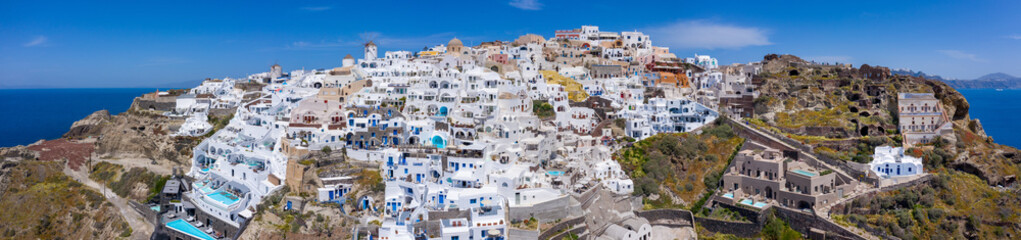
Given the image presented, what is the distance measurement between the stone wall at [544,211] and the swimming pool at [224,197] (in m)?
14.5

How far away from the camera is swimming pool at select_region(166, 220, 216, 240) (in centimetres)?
3098

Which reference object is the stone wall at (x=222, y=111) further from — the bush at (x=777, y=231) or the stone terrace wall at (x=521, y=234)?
the bush at (x=777, y=231)

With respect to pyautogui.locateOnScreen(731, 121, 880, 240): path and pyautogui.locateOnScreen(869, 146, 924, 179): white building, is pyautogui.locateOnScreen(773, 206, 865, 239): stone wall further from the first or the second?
pyautogui.locateOnScreen(869, 146, 924, 179): white building

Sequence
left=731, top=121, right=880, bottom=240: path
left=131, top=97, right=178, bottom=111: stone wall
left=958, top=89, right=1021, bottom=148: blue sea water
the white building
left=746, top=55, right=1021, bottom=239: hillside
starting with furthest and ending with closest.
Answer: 1. left=958, top=89, right=1021, bottom=148: blue sea water
2. left=131, top=97, right=178, bottom=111: stone wall
3. the white building
4. left=746, top=55, right=1021, bottom=239: hillside
5. left=731, top=121, right=880, bottom=240: path

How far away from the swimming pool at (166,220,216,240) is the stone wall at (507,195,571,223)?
1556cm

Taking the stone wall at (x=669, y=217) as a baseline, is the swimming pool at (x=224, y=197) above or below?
above

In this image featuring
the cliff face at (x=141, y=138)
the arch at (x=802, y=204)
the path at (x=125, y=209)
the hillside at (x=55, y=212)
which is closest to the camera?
the arch at (x=802, y=204)

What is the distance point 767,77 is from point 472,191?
98.2 feet

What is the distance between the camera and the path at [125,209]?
33.7m

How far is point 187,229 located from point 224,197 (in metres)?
2.51

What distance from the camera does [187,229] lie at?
31969 mm

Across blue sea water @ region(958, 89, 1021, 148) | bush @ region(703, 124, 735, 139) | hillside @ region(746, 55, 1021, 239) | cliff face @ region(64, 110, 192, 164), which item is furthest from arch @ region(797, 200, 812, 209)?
cliff face @ region(64, 110, 192, 164)

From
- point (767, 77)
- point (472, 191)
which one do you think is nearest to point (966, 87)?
point (767, 77)

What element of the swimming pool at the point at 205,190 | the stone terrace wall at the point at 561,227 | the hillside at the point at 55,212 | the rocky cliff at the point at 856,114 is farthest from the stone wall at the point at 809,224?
the hillside at the point at 55,212
